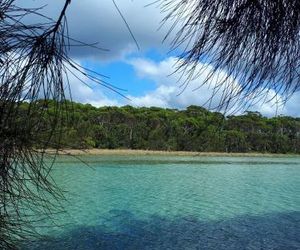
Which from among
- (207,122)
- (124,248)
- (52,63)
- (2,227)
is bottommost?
Answer: (124,248)

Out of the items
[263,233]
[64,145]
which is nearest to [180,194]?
[263,233]

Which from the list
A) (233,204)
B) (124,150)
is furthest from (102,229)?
(124,150)

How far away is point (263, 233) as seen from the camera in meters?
13.8

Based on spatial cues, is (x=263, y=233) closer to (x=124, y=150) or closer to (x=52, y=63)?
(x=52, y=63)

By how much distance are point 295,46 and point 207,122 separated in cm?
44

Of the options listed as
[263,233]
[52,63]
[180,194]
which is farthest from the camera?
[180,194]

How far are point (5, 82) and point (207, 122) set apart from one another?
76 centimetres

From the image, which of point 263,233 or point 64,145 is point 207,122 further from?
point 263,233

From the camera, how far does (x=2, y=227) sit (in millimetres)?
1917

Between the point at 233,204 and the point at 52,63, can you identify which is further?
the point at 233,204

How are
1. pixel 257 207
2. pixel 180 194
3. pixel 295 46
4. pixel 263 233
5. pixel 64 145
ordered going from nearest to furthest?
pixel 295 46, pixel 64 145, pixel 263 233, pixel 257 207, pixel 180 194

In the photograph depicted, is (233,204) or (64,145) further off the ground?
(64,145)

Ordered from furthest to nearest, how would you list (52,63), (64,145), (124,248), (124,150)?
(124,150)
(124,248)
(64,145)
(52,63)

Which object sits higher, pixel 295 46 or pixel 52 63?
pixel 295 46
